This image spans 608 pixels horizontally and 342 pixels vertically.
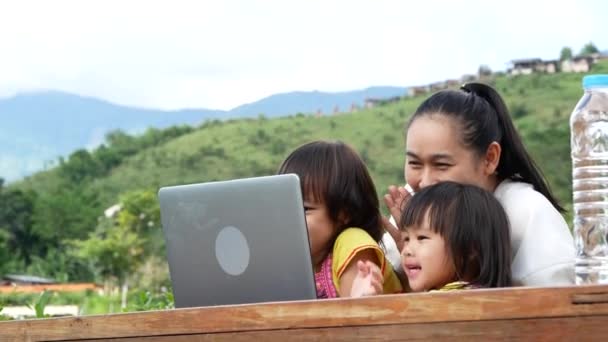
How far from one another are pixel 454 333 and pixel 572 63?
3083cm

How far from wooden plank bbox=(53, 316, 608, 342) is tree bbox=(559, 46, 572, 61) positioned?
31.4 metres

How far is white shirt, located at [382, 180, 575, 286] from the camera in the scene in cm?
219

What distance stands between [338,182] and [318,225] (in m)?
0.10

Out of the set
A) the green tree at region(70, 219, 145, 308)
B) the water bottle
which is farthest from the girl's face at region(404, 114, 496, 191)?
the green tree at region(70, 219, 145, 308)

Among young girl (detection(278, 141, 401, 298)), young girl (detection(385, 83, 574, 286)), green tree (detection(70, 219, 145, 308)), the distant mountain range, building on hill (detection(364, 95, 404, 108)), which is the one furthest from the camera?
the distant mountain range

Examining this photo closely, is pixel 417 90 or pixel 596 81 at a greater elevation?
pixel 596 81

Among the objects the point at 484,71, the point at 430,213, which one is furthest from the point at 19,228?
the point at 430,213

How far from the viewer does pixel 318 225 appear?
2562mm

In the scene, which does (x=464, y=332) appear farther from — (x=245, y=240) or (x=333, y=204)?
(x=333, y=204)

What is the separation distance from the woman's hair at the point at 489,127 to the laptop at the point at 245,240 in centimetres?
56

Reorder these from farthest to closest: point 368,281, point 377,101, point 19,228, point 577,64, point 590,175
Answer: point 377,101, point 577,64, point 19,228, point 368,281, point 590,175

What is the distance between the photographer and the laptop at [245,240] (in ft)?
6.49

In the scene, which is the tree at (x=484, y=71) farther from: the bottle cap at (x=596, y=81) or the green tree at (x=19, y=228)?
the bottle cap at (x=596, y=81)

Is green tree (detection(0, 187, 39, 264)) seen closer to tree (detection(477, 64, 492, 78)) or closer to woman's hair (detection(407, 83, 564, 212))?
tree (detection(477, 64, 492, 78))
